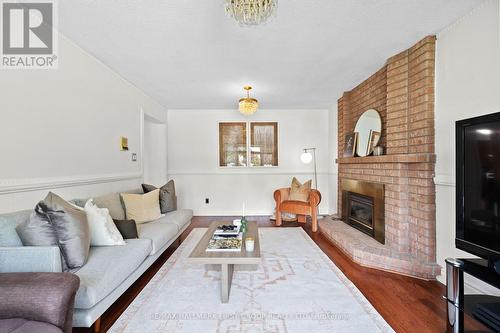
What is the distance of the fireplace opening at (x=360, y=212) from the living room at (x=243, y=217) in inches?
1.3

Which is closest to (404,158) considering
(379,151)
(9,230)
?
(379,151)

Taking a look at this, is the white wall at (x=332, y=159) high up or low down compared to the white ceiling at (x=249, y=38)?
down

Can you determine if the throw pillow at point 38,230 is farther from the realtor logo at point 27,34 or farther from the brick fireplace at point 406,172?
the brick fireplace at point 406,172

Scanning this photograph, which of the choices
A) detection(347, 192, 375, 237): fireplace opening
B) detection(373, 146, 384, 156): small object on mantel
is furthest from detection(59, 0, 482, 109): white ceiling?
detection(347, 192, 375, 237): fireplace opening

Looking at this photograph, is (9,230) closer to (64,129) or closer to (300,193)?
(64,129)

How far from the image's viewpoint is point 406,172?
284 cm

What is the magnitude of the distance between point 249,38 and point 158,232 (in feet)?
7.60

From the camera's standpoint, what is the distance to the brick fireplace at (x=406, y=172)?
256 centimetres

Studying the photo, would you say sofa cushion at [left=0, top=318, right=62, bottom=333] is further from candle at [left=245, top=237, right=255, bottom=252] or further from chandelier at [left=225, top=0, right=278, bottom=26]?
chandelier at [left=225, top=0, right=278, bottom=26]

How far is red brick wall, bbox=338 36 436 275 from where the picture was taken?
2564 mm

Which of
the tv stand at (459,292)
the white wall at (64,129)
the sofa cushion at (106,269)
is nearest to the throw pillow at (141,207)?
the white wall at (64,129)

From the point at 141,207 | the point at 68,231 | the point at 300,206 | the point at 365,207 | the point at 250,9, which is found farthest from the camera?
the point at 300,206

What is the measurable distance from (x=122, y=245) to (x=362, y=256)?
2.60 metres

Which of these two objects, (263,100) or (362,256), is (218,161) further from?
(362,256)
